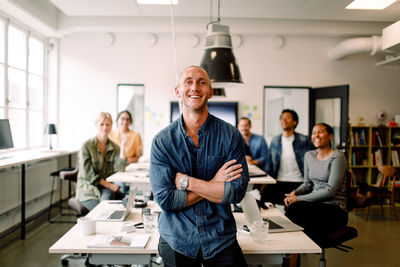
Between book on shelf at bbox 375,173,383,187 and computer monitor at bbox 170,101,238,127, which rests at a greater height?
computer monitor at bbox 170,101,238,127

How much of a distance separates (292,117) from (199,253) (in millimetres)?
2768

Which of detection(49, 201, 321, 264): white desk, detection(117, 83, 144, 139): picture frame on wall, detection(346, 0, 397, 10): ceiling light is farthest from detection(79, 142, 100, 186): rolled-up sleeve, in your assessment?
detection(346, 0, 397, 10): ceiling light

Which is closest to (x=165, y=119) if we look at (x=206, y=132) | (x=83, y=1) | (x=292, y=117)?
(x=83, y=1)

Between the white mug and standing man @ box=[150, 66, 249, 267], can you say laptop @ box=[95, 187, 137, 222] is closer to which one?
the white mug

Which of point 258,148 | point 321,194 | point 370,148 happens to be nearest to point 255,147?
point 258,148

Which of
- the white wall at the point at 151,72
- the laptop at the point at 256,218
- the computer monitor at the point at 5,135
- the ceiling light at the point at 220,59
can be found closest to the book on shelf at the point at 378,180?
the white wall at the point at 151,72

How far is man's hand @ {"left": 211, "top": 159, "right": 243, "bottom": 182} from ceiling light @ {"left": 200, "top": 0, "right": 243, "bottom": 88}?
1336mm

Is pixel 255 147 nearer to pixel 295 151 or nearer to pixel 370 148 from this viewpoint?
pixel 295 151

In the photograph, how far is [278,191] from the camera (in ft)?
12.6

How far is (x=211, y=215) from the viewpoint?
1606 mm

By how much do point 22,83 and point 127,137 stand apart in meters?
2.12

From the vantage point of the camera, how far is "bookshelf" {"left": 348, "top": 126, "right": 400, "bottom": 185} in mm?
5916

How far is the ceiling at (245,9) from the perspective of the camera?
15.7 ft

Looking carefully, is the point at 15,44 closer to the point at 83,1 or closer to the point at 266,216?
the point at 83,1
